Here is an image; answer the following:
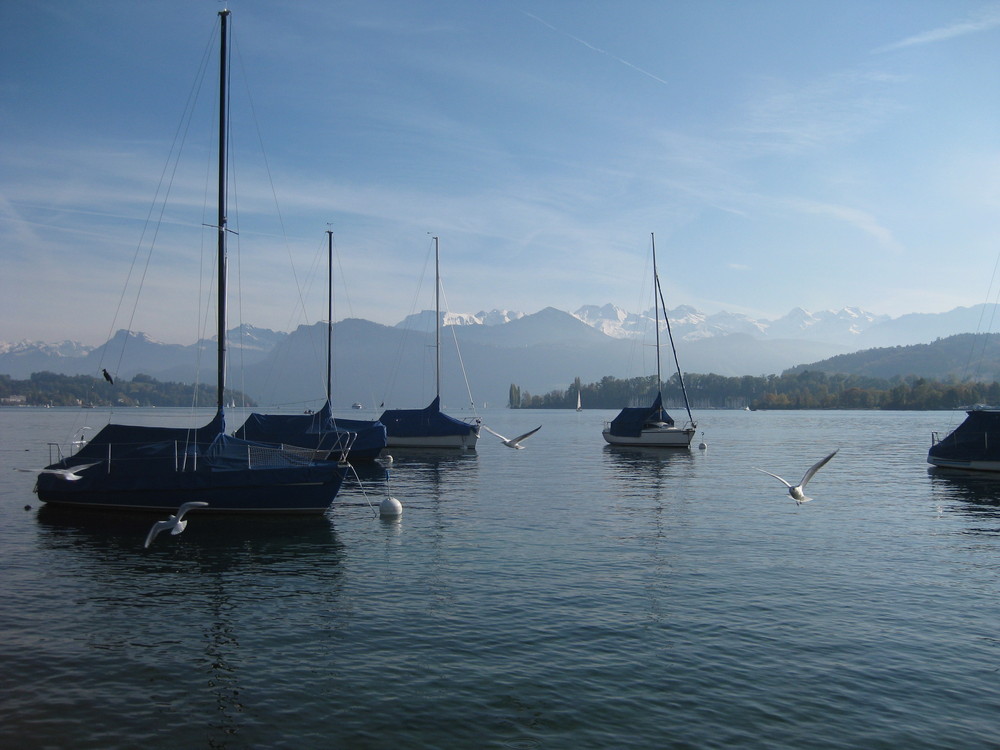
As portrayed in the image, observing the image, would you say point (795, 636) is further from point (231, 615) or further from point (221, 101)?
point (221, 101)

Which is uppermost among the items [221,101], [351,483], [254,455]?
[221,101]

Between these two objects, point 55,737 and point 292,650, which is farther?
point 292,650

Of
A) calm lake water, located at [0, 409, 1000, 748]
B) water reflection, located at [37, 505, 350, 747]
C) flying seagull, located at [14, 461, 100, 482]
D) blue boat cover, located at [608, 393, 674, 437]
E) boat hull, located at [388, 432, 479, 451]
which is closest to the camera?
calm lake water, located at [0, 409, 1000, 748]

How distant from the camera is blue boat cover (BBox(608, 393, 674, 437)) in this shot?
8481 centimetres

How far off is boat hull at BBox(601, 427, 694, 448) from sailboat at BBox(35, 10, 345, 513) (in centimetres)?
Result: 5584

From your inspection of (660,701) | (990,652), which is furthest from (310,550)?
(990,652)

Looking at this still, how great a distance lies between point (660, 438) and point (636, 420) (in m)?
3.55

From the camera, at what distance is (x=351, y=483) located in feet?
167

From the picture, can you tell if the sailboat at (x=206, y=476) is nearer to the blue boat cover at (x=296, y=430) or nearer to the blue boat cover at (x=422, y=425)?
the blue boat cover at (x=296, y=430)

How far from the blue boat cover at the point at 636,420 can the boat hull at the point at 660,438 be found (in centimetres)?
49

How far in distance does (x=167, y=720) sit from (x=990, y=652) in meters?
17.1

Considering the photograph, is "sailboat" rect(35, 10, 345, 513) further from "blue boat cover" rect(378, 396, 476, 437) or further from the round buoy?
"blue boat cover" rect(378, 396, 476, 437)

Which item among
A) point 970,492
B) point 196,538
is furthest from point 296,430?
point 970,492

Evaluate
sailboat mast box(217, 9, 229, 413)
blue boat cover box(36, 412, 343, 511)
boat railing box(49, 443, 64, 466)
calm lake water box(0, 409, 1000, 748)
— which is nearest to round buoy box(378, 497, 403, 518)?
calm lake water box(0, 409, 1000, 748)
